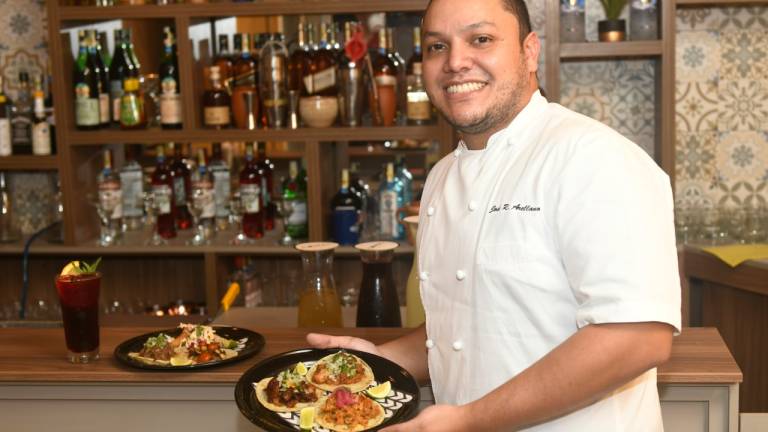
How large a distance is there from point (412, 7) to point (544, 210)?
194 centimetres

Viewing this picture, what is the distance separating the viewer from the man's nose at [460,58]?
54.3 inches

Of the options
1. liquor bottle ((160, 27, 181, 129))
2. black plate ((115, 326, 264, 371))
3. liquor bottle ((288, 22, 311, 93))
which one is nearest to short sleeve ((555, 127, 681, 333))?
black plate ((115, 326, 264, 371))

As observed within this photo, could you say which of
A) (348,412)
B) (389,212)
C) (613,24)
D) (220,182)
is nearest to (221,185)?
(220,182)

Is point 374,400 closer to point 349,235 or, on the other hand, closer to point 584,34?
point 349,235

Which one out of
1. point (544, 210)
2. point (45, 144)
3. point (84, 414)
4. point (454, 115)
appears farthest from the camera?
point (45, 144)

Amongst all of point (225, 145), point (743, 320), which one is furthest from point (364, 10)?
point (743, 320)

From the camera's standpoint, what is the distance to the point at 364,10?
3.13m

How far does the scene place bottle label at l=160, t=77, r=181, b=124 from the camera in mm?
3320

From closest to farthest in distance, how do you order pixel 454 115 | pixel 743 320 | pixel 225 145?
pixel 454 115 < pixel 743 320 < pixel 225 145

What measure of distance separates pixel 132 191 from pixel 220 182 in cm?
34

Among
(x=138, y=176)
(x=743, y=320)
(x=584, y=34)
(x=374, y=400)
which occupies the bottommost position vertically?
(x=743, y=320)

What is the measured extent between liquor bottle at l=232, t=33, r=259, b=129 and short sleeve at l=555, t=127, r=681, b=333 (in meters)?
2.19

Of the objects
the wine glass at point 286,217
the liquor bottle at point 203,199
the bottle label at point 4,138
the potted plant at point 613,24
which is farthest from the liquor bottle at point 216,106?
the potted plant at point 613,24

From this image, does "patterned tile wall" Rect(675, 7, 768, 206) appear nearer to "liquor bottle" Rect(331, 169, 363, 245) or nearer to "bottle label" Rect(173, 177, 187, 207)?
"liquor bottle" Rect(331, 169, 363, 245)
